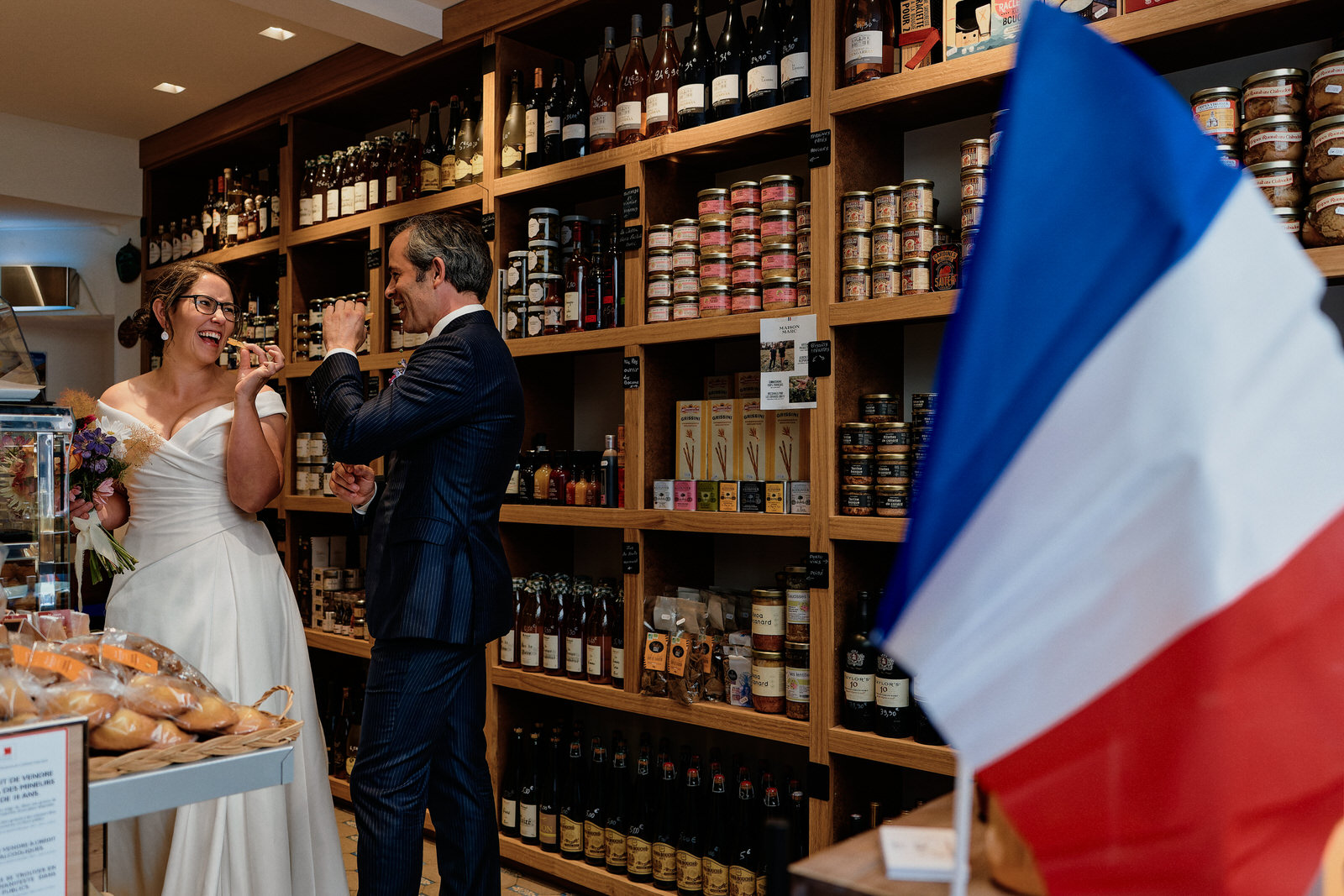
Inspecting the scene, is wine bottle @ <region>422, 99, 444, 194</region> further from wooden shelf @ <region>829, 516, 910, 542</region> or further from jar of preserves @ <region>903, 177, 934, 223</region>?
wooden shelf @ <region>829, 516, 910, 542</region>

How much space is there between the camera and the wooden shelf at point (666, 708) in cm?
252

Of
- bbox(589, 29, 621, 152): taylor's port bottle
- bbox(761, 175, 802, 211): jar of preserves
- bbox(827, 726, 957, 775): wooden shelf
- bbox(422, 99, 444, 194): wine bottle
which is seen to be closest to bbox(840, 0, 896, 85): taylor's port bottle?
bbox(761, 175, 802, 211): jar of preserves

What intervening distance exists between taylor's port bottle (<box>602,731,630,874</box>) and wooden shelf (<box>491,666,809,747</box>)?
0.21 meters

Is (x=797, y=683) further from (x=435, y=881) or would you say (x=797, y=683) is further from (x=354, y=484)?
(x=435, y=881)

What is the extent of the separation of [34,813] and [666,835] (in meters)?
2.09

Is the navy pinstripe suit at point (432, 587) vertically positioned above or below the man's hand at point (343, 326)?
below

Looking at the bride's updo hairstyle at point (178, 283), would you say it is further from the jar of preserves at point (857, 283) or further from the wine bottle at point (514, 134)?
the jar of preserves at point (857, 283)

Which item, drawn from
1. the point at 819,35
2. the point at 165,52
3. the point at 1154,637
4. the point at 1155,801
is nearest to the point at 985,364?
the point at 1154,637

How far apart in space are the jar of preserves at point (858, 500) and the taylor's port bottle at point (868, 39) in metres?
1.00

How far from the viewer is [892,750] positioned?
2.30 m

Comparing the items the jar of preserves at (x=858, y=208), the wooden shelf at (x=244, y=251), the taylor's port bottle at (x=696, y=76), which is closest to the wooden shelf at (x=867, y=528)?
the jar of preserves at (x=858, y=208)

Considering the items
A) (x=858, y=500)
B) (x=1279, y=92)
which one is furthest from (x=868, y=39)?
(x=858, y=500)

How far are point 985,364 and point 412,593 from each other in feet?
5.83

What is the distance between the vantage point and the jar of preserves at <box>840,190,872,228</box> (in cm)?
242
